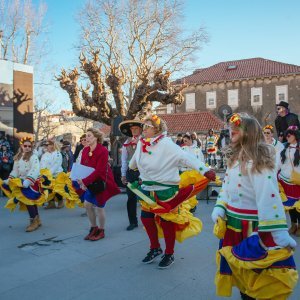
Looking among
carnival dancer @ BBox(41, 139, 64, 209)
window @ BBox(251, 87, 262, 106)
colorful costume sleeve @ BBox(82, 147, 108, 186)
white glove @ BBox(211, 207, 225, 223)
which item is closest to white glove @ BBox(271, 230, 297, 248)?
white glove @ BBox(211, 207, 225, 223)

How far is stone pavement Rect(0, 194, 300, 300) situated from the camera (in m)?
3.74

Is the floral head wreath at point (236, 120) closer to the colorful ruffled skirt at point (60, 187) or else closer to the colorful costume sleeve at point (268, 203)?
the colorful costume sleeve at point (268, 203)

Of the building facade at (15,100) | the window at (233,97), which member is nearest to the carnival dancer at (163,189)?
the building facade at (15,100)

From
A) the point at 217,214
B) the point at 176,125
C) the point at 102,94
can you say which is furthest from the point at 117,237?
the point at 176,125

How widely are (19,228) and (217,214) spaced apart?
4.84m

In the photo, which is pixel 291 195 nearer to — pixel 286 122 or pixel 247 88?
pixel 286 122

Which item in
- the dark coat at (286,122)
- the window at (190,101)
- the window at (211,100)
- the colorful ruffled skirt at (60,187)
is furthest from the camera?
the window at (190,101)

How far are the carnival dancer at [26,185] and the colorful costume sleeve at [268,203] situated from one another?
468 centimetres

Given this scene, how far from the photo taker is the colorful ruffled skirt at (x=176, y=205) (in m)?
4.40

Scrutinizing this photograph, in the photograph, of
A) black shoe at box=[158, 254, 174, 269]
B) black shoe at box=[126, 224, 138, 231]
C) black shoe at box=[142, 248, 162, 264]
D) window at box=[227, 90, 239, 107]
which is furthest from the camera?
window at box=[227, 90, 239, 107]

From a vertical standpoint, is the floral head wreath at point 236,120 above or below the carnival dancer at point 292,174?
above

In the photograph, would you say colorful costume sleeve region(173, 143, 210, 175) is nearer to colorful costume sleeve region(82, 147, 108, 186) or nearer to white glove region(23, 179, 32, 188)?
colorful costume sleeve region(82, 147, 108, 186)

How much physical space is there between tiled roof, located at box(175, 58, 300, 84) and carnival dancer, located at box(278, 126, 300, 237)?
33.7 metres

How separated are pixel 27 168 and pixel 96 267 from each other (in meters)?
2.85
